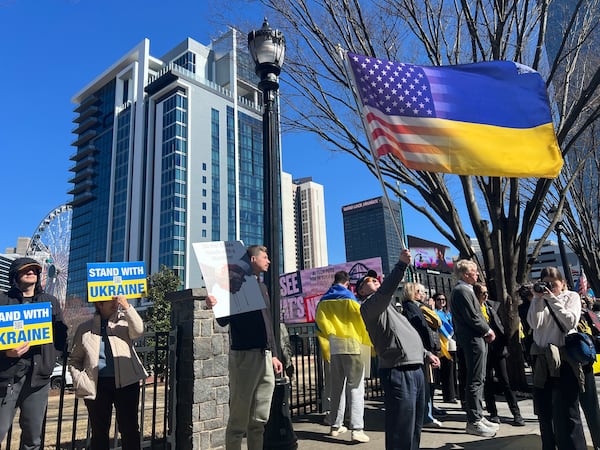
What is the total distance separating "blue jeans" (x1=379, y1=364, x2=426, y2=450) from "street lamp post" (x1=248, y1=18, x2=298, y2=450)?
1577 mm

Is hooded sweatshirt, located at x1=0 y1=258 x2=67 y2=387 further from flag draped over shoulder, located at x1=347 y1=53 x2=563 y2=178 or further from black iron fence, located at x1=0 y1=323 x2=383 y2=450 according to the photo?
flag draped over shoulder, located at x1=347 y1=53 x2=563 y2=178

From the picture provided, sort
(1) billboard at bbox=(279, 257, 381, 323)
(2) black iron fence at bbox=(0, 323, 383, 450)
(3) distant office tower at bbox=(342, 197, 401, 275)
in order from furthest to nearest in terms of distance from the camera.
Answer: (3) distant office tower at bbox=(342, 197, 401, 275)
(1) billboard at bbox=(279, 257, 381, 323)
(2) black iron fence at bbox=(0, 323, 383, 450)

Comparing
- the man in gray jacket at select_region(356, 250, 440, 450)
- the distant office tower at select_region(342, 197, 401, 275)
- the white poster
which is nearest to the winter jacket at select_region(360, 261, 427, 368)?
the man in gray jacket at select_region(356, 250, 440, 450)

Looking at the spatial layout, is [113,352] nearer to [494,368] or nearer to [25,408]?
[25,408]

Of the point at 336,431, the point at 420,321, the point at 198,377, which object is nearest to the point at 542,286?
the point at 420,321

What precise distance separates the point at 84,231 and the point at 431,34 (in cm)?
10457

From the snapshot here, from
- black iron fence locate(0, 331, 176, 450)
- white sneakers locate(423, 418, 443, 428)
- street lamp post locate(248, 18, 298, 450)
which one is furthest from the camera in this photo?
white sneakers locate(423, 418, 443, 428)

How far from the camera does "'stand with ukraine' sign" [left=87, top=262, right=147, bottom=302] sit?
150 inches

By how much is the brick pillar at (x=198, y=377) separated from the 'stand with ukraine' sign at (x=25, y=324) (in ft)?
4.73

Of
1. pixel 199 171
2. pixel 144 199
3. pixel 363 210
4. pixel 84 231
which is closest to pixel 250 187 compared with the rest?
pixel 199 171

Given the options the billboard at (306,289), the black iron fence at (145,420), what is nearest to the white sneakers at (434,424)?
the black iron fence at (145,420)

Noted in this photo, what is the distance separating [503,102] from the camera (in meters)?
4.66

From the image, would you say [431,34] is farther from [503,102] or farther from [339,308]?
[339,308]

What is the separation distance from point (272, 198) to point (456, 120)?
Result: 2.25 meters
